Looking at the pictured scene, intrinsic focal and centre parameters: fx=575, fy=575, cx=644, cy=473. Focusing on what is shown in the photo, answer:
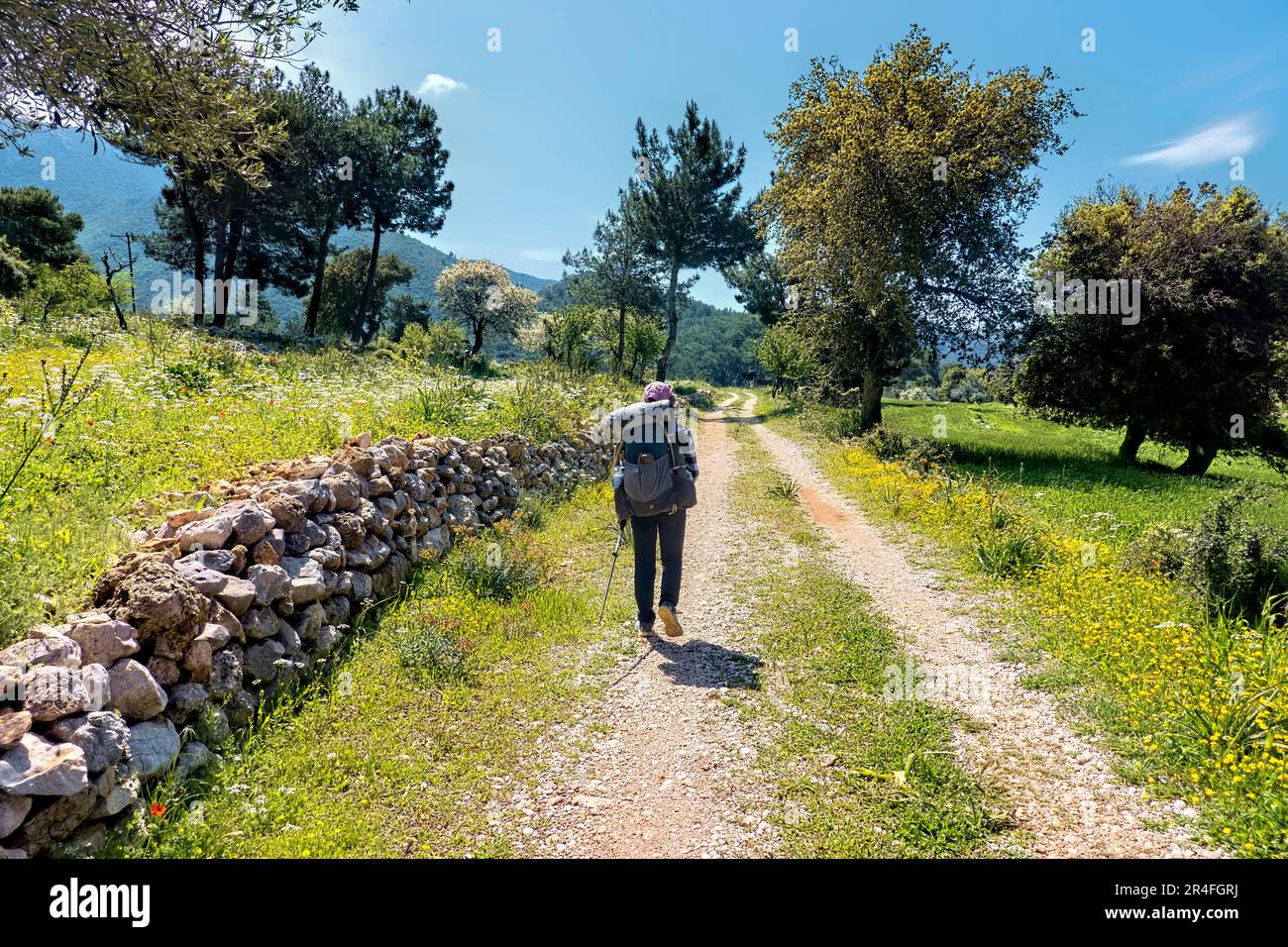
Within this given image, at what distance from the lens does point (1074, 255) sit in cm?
1977

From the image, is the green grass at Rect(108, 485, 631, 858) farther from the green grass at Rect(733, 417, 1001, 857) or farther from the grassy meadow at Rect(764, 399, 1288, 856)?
the grassy meadow at Rect(764, 399, 1288, 856)

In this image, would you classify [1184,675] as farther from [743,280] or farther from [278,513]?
[743,280]

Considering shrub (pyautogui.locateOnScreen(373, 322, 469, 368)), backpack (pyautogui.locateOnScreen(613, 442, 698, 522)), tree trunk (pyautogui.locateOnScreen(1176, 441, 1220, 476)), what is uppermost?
→ shrub (pyautogui.locateOnScreen(373, 322, 469, 368))

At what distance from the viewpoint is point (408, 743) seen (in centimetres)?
463

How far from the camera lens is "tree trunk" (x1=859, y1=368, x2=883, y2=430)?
2320cm

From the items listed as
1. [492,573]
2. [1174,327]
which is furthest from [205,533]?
[1174,327]

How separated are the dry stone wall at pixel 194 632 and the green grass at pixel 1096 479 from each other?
1104cm

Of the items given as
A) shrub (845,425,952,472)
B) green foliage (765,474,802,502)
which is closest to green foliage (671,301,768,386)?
shrub (845,425,952,472)

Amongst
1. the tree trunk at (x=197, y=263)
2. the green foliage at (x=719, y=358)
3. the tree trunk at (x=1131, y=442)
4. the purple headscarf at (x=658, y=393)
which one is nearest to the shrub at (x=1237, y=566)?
A: the purple headscarf at (x=658, y=393)

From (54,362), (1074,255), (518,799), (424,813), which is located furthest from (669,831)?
(1074,255)

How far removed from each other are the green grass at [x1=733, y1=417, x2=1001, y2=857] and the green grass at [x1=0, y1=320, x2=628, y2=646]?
5095mm

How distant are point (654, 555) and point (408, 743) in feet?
10.6

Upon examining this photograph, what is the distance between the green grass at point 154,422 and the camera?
4246mm
